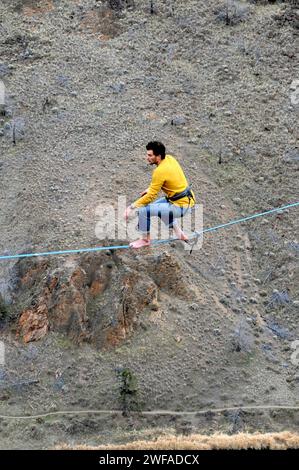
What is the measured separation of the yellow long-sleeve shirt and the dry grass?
3.60m

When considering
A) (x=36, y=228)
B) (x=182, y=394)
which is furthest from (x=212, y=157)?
(x=182, y=394)

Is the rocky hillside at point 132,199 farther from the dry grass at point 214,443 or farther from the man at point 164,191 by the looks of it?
the man at point 164,191

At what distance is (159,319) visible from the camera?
16656 mm

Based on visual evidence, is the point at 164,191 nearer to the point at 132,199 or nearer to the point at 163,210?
the point at 163,210

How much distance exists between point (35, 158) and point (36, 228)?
2.19m

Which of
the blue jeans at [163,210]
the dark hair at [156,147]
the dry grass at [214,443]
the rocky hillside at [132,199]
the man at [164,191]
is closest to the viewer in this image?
the dark hair at [156,147]

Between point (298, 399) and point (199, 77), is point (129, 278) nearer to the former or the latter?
point (298, 399)

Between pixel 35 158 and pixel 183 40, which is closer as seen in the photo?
pixel 35 158

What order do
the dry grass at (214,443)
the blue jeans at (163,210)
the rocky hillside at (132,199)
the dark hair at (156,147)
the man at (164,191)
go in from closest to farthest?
the dark hair at (156,147) → the man at (164,191) → the blue jeans at (163,210) → the dry grass at (214,443) → the rocky hillside at (132,199)

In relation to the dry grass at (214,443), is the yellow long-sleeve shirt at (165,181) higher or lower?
higher

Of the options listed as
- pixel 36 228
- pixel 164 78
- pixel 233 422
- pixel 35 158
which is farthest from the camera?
pixel 164 78

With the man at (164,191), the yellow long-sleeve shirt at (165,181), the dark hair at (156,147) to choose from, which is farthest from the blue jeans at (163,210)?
the dark hair at (156,147)

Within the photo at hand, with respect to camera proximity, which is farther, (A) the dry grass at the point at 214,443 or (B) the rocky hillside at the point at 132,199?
(B) the rocky hillside at the point at 132,199

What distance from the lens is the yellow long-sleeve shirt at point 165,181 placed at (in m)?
13.7
